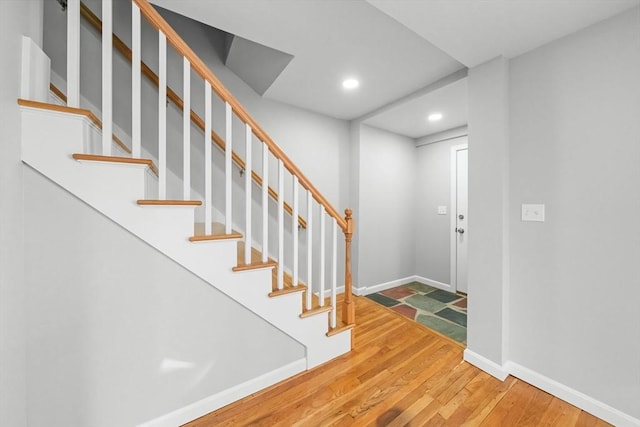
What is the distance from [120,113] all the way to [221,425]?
7.52ft

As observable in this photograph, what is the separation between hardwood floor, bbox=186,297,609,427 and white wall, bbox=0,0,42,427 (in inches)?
31.4

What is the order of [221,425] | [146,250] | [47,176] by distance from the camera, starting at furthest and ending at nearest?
[221,425] < [146,250] < [47,176]

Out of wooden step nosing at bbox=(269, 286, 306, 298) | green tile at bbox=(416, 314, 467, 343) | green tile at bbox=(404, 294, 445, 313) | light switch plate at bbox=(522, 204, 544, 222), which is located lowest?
green tile at bbox=(416, 314, 467, 343)

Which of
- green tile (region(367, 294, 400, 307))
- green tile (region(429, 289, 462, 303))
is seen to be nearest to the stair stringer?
green tile (region(367, 294, 400, 307))

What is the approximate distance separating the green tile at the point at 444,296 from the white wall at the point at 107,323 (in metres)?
2.75

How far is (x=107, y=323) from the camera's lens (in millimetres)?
1172

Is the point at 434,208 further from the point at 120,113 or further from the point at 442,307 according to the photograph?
the point at 120,113

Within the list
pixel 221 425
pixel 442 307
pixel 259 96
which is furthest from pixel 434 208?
pixel 221 425

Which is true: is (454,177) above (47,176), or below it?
above

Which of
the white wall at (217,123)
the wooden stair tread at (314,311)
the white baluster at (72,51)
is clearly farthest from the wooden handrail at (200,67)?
the wooden stair tread at (314,311)

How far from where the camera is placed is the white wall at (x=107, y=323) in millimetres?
1064

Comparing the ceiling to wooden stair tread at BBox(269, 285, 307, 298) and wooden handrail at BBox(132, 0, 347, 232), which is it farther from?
wooden stair tread at BBox(269, 285, 307, 298)

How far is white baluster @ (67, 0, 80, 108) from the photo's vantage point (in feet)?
3.63

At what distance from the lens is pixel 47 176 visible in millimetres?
1058
